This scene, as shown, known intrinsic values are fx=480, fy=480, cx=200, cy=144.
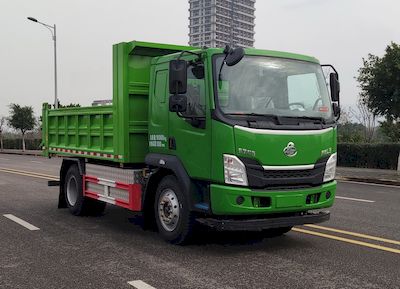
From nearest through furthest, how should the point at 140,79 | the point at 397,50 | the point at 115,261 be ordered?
1. the point at 115,261
2. the point at 140,79
3. the point at 397,50

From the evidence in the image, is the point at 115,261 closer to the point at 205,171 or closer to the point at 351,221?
the point at 205,171

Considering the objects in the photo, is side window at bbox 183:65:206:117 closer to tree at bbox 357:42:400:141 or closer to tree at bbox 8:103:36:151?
tree at bbox 357:42:400:141

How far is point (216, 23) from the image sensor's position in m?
19.6

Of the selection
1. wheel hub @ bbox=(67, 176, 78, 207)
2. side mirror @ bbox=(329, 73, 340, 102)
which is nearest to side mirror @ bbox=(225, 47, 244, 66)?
side mirror @ bbox=(329, 73, 340, 102)

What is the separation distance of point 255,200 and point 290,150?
0.73 meters

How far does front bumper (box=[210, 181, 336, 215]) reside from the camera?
553 centimetres

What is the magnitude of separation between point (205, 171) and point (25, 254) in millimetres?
2421

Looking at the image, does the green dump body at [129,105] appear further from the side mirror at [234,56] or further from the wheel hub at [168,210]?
the side mirror at [234,56]

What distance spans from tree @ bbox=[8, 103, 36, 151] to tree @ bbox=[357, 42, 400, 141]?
37.1 metres

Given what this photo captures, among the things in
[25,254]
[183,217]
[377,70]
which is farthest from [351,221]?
[377,70]

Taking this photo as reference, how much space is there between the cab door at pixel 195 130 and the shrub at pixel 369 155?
53.9 ft

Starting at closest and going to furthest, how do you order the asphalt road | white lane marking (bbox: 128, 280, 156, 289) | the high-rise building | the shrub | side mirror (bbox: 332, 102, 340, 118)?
white lane marking (bbox: 128, 280, 156, 289), the asphalt road, side mirror (bbox: 332, 102, 340, 118), the high-rise building, the shrub

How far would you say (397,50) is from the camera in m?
18.2

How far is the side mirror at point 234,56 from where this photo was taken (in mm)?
5602
